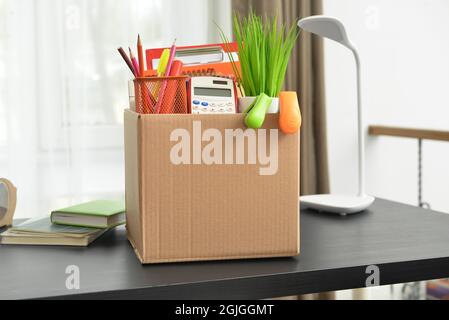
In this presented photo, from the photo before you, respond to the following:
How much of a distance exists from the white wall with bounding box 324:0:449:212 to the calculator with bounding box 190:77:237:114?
6.37 feet

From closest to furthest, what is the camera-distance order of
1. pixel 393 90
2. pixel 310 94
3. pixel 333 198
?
1. pixel 333 198
2. pixel 310 94
3. pixel 393 90

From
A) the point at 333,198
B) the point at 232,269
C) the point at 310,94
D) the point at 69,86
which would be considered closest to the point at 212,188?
the point at 232,269

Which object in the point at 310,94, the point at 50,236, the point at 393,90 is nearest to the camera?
the point at 50,236

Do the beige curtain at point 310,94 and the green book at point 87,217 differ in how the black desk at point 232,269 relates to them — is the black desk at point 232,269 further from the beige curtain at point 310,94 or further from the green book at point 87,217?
the beige curtain at point 310,94

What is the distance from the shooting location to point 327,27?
4.74 feet

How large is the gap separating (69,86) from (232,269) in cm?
166

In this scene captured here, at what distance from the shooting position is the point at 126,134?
1.03 meters

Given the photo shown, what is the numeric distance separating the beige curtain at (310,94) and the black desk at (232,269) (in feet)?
5.11

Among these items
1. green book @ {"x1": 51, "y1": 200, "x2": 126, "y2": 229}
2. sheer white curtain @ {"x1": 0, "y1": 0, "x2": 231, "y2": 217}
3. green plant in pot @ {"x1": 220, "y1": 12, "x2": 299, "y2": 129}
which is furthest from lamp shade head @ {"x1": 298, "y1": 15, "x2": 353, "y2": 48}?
sheer white curtain @ {"x1": 0, "y1": 0, "x2": 231, "y2": 217}

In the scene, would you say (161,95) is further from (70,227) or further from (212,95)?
(70,227)

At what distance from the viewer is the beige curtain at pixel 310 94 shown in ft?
8.65

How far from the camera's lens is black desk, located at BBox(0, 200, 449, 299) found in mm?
819

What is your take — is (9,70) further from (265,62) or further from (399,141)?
(399,141)
